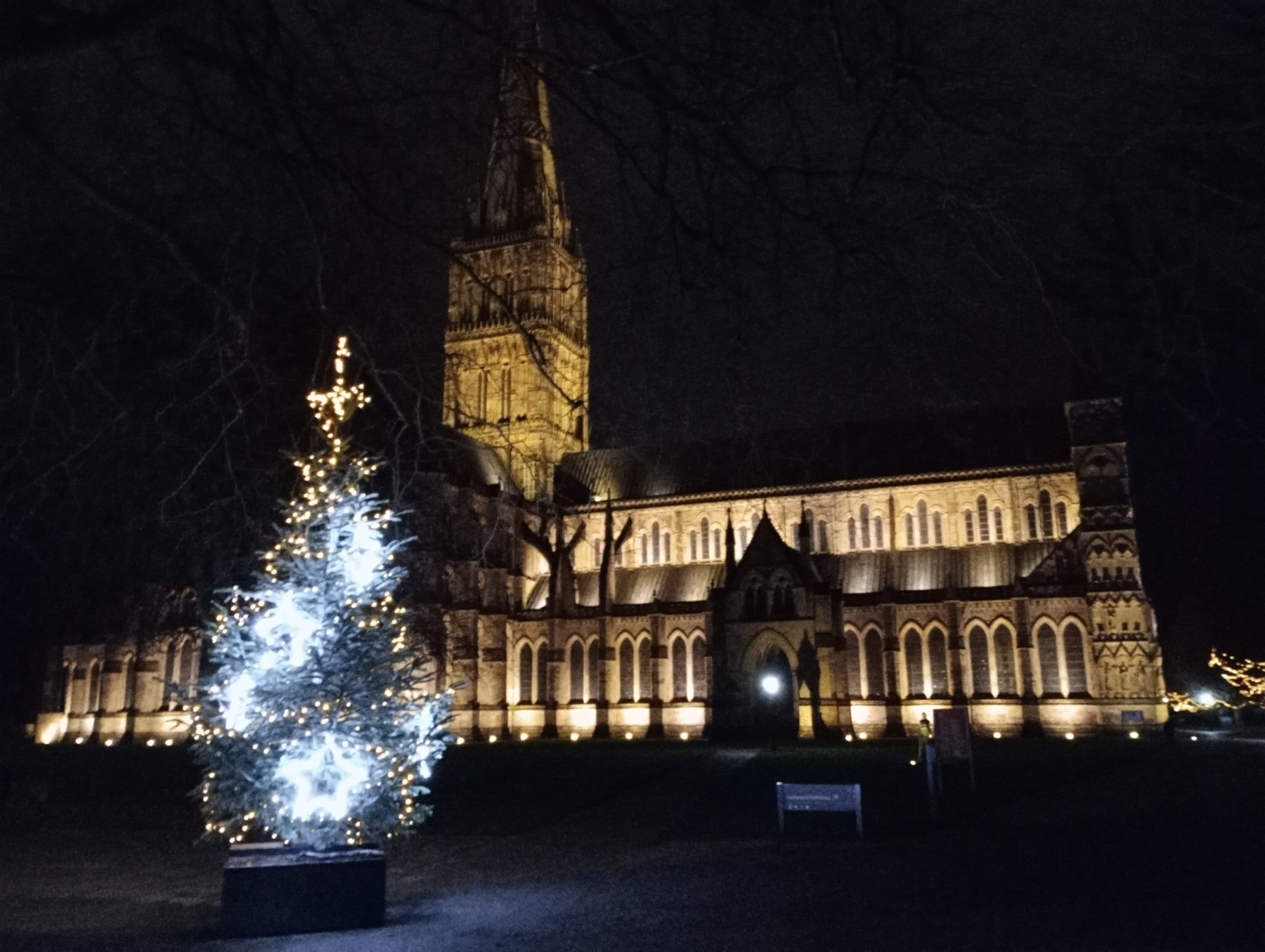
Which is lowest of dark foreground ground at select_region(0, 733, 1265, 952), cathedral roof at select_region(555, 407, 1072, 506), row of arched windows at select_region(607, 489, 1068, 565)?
dark foreground ground at select_region(0, 733, 1265, 952)

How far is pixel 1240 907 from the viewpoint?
30.0 feet

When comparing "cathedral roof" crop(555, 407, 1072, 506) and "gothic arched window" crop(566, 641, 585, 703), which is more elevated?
"cathedral roof" crop(555, 407, 1072, 506)

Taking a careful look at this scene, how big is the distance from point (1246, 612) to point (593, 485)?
1542 inches

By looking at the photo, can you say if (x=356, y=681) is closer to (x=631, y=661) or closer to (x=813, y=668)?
(x=813, y=668)

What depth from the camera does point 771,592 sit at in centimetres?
4469

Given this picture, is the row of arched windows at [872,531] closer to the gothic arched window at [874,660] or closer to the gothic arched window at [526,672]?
the gothic arched window at [874,660]

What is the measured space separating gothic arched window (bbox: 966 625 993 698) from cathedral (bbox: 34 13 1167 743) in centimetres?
7

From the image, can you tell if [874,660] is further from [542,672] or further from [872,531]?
[542,672]

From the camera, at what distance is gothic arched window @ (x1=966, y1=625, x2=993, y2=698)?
4369 cm

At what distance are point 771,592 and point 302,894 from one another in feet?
121

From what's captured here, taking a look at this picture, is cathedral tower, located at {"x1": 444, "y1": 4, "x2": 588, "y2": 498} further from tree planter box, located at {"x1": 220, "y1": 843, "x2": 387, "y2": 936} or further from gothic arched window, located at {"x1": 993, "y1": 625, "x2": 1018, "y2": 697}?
gothic arched window, located at {"x1": 993, "y1": 625, "x2": 1018, "y2": 697}

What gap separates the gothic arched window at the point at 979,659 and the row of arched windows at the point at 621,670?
11839 mm

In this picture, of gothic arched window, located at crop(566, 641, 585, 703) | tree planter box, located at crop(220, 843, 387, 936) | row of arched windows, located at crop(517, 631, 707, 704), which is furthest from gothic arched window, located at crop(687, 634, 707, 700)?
tree planter box, located at crop(220, 843, 387, 936)

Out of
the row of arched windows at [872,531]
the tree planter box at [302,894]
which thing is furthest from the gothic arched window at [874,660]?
the tree planter box at [302,894]
